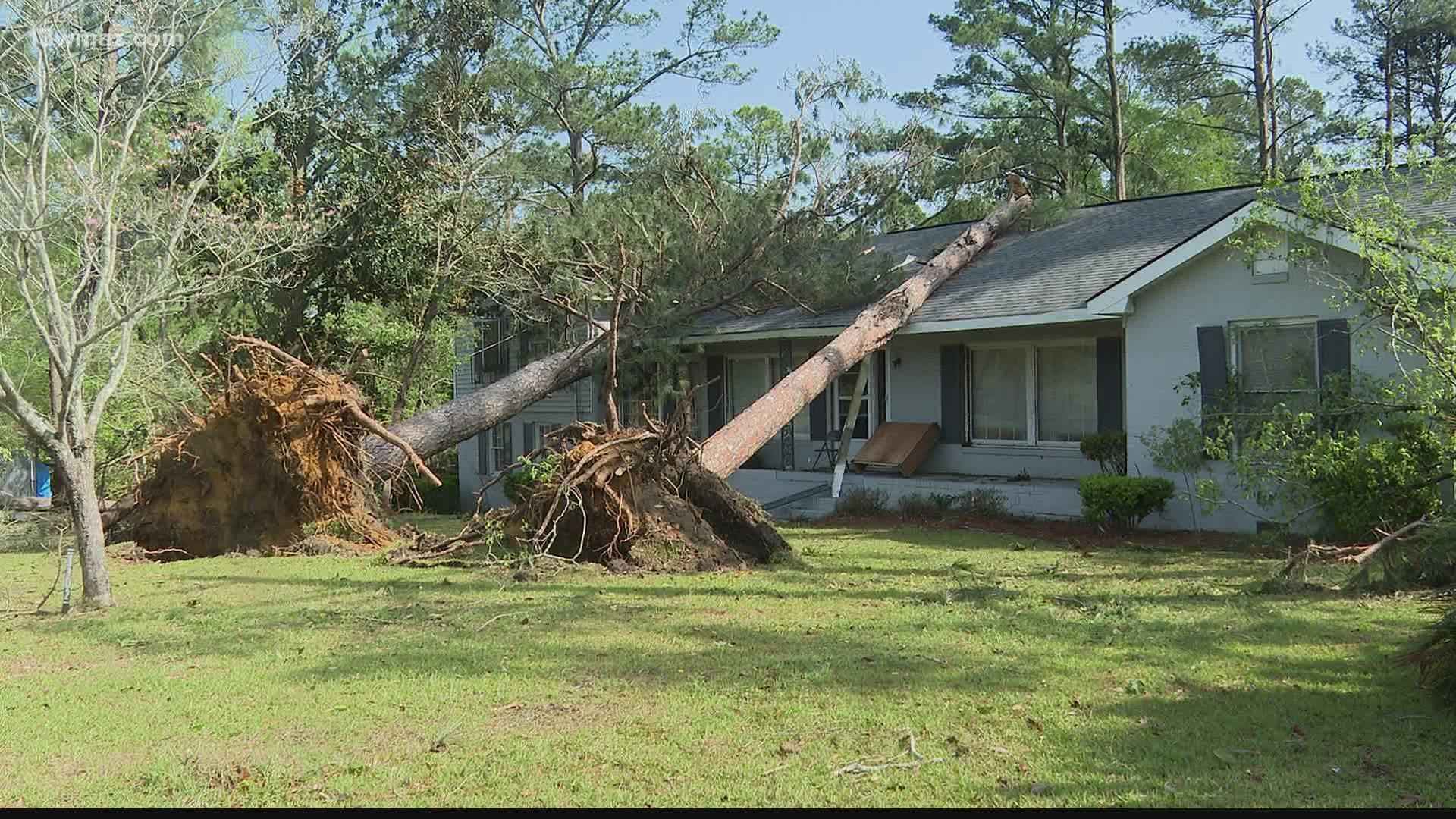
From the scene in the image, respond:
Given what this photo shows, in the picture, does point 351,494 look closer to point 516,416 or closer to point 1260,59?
point 516,416

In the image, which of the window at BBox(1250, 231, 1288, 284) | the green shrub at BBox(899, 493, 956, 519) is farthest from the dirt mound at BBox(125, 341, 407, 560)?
the window at BBox(1250, 231, 1288, 284)

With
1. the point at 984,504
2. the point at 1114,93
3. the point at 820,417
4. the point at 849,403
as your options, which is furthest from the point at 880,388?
the point at 1114,93

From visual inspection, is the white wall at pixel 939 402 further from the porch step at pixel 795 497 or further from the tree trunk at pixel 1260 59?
the tree trunk at pixel 1260 59

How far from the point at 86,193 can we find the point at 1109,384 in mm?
11969

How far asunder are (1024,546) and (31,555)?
39.8ft

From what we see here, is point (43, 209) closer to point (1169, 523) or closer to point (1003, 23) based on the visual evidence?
point (1169, 523)

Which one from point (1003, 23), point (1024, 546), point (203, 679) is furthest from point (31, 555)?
point (1003, 23)

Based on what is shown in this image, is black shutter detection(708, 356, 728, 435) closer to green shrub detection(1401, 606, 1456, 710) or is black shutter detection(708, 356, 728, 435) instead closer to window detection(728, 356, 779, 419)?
window detection(728, 356, 779, 419)

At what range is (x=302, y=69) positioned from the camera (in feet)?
73.6

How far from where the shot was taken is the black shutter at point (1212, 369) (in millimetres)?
12180

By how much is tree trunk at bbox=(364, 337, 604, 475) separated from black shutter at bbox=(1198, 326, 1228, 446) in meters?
8.41

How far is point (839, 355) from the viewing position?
15.2m

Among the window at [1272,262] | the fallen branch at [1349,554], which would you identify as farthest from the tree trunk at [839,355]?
the fallen branch at [1349,554]

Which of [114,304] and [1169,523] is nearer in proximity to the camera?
[114,304]
